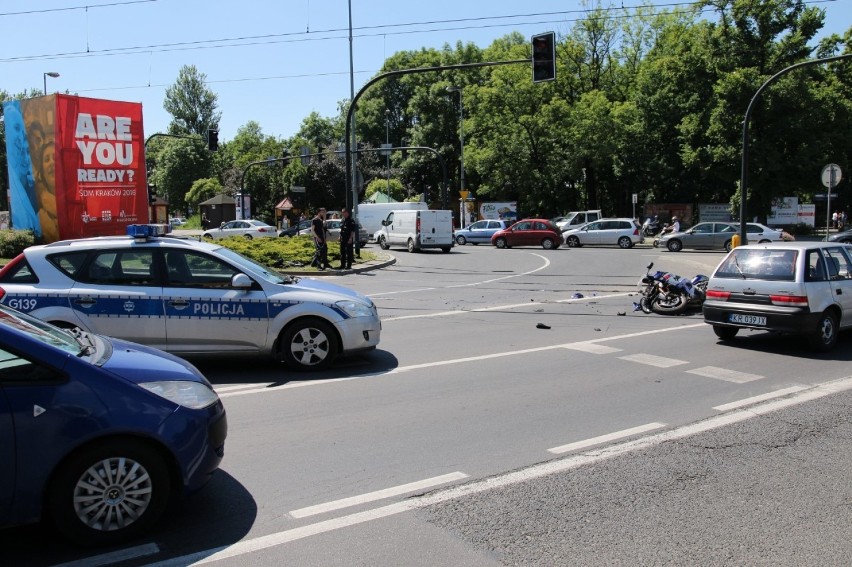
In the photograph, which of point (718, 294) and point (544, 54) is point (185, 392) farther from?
point (544, 54)

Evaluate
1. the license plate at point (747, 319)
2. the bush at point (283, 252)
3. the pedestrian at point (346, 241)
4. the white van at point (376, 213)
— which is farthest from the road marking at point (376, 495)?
the white van at point (376, 213)

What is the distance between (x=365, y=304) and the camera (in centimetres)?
841

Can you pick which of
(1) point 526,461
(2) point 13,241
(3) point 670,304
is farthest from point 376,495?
(2) point 13,241

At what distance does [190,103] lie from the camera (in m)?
99.0

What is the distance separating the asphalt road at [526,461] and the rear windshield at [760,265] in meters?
1.01

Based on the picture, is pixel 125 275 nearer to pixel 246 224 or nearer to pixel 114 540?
pixel 114 540

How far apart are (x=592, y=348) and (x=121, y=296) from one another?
6.07 metres

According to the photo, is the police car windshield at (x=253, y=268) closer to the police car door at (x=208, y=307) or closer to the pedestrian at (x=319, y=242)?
the police car door at (x=208, y=307)

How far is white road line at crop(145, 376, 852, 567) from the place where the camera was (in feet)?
12.6

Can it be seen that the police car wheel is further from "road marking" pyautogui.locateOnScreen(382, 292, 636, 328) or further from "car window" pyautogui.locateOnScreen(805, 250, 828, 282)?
"car window" pyautogui.locateOnScreen(805, 250, 828, 282)

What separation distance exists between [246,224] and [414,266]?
64.0 ft

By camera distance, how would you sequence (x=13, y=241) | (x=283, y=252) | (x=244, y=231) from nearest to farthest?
(x=283, y=252)
(x=13, y=241)
(x=244, y=231)

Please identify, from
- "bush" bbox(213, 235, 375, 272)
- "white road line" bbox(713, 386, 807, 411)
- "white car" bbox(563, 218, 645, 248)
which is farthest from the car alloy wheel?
"white car" bbox(563, 218, 645, 248)

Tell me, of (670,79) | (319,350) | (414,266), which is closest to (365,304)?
(319,350)
